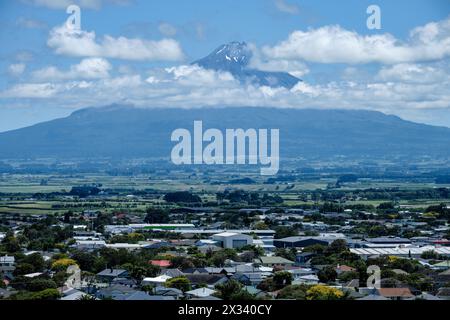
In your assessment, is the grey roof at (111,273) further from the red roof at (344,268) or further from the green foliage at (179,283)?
the red roof at (344,268)

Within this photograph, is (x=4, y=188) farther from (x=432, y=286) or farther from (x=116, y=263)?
(x=432, y=286)

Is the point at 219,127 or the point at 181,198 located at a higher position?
the point at 219,127

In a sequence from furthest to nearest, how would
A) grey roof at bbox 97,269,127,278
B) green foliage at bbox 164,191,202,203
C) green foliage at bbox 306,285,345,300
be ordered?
green foliage at bbox 164,191,202,203 < grey roof at bbox 97,269,127,278 < green foliage at bbox 306,285,345,300

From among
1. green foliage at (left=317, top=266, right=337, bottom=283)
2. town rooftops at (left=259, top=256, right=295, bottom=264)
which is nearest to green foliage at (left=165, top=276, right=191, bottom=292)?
green foliage at (left=317, top=266, right=337, bottom=283)

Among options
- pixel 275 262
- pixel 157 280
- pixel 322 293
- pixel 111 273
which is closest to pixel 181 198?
pixel 275 262

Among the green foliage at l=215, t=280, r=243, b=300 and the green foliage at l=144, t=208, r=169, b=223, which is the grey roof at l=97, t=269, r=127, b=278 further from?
the green foliage at l=144, t=208, r=169, b=223

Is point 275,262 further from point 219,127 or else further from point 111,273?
point 219,127

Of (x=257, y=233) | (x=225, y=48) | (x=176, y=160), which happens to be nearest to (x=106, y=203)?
(x=257, y=233)

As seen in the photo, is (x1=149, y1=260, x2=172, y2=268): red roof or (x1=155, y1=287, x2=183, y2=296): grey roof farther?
(x1=149, y1=260, x2=172, y2=268): red roof

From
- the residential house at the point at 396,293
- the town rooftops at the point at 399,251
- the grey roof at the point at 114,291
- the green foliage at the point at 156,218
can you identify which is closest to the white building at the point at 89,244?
the town rooftops at the point at 399,251
